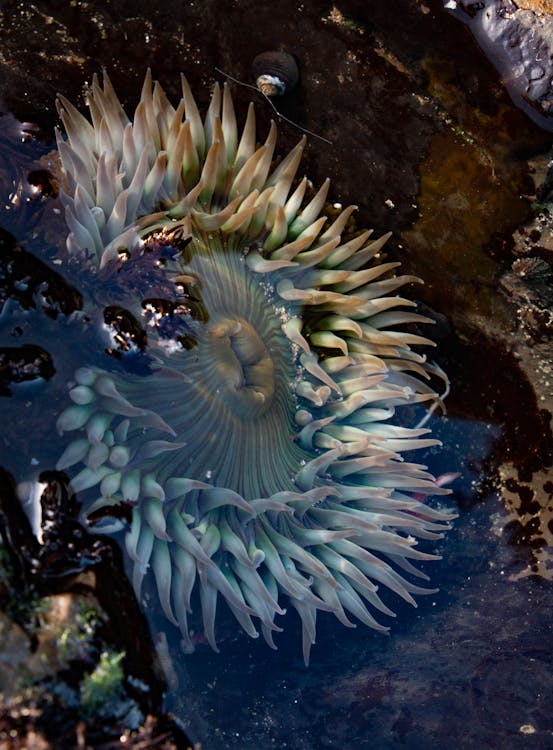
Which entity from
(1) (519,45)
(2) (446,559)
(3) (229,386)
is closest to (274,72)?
(1) (519,45)

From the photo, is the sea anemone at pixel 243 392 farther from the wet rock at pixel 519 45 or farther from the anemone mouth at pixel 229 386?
the wet rock at pixel 519 45

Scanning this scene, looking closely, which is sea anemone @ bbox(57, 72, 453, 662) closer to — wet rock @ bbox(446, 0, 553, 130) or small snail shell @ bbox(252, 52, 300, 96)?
small snail shell @ bbox(252, 52, 300, 96)

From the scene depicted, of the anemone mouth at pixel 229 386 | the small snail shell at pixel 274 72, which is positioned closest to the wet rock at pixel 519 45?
the small snail shell at pixel 274 72

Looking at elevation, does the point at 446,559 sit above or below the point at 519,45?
below

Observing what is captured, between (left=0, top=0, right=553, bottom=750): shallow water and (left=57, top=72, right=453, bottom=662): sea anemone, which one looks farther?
(left=0, top=0, right=553, bottom=750): shallow water

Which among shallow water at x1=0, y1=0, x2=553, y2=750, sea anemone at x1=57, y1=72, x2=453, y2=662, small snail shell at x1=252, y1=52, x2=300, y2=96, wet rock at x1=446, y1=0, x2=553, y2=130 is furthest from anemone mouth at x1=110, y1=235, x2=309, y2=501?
wet rock at x1=446, y1=0, x2=553, y2=130

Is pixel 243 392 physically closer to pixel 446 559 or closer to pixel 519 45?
pixel 446 559

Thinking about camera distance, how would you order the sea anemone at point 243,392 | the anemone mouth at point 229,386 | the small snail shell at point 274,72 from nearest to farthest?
the sea anemone at point 243,392 → the anemone mouth at point 229,386 → the small snail shell at point 274,72
